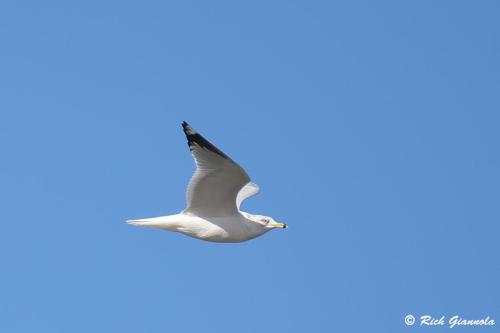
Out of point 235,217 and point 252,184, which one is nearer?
point 235,217

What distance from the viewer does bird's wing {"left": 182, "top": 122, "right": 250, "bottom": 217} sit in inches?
930

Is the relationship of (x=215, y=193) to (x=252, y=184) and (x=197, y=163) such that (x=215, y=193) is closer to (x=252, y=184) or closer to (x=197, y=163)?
(x=197, y=163)

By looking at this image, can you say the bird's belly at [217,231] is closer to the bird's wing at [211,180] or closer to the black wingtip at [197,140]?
the bird's wing at [211,180]

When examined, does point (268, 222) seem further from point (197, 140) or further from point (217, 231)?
point (197, 140)

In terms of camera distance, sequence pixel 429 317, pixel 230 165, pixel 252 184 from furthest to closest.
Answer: pixel 252 184 → pixel 429 317 → pixel 230 165

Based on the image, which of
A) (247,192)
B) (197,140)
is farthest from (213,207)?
(247,192)

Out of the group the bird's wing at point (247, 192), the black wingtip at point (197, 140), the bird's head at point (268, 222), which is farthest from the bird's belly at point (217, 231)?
the bird's wing at point (247, 192)

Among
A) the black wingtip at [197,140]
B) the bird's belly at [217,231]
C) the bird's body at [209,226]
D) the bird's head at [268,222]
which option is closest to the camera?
the black wingtip at [197,140]

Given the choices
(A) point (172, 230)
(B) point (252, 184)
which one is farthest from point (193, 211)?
(B) point (252, 184)

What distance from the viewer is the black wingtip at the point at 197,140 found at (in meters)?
23.5

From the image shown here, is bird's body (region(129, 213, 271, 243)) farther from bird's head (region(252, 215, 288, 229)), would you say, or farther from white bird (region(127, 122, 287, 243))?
bird's head (region(252, 215, 288, 229))

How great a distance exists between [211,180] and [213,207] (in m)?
0.82

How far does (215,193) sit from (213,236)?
2.77 feet

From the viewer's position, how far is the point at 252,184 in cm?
2770
